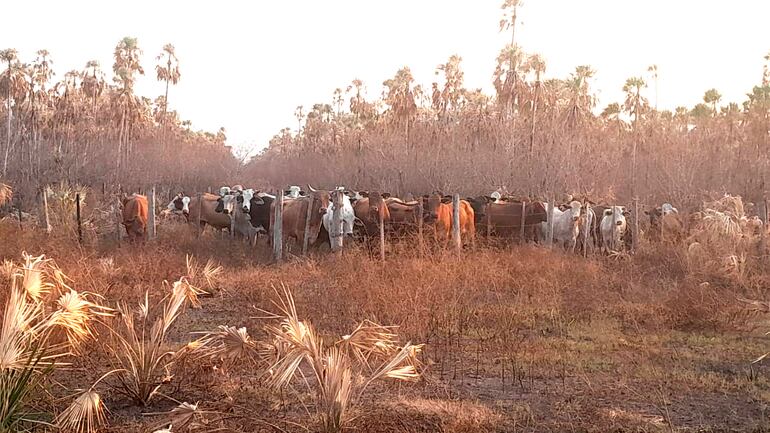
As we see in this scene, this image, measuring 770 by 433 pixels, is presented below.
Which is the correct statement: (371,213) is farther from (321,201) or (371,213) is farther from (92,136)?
(92,136)

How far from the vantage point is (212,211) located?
71.1 feet

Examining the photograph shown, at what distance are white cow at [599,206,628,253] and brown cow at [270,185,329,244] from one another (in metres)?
7.39

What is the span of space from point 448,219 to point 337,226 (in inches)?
105

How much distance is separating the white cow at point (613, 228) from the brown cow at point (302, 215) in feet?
24.2

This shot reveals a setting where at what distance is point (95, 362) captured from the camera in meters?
7.35

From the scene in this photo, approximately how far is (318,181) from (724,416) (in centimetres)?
3399

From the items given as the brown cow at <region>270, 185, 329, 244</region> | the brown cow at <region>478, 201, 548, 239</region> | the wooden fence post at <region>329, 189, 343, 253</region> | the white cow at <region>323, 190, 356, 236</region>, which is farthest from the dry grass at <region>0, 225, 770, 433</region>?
the brown cow at <region>478, 201, 548, 239</region>

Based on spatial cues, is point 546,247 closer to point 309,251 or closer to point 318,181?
point 309,251

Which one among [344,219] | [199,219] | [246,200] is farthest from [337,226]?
[199,219]

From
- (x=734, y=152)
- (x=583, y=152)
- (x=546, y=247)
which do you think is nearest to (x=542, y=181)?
(x=583, y=152)

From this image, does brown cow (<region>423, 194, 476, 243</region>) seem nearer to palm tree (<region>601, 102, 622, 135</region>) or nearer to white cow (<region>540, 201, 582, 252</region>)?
white cow (<region>540, 201, 582, 252</region>)

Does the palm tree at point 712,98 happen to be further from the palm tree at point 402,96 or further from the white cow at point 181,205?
the white cow at point 181,205

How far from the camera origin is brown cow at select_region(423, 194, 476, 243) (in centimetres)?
1603

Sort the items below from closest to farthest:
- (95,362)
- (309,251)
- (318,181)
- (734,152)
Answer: (95,362) < (309,251) < (734,152) < (318,181)
